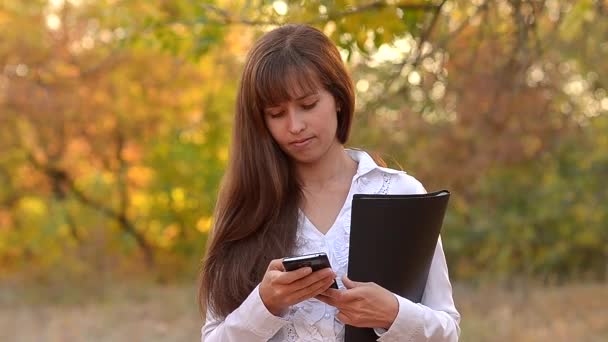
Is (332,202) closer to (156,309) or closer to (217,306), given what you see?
(217,306)

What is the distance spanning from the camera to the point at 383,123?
11.4 metres

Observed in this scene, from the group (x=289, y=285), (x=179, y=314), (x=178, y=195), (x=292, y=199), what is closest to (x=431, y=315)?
(x=289, y=285)

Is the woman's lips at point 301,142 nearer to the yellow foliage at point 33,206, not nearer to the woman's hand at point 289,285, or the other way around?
the woman's hand at point 289,285

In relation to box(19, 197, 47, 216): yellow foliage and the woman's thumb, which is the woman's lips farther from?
box(19, 197, 47, 216): yellow foliage

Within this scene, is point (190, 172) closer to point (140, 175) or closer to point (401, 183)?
point (140, 175)

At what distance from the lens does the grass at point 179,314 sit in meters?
8.07

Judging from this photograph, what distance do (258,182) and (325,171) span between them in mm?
162

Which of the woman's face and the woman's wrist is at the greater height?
the woman's face

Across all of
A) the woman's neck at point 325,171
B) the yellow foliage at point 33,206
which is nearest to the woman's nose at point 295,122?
the woman's neck at point 325,171

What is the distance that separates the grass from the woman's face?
5.70 meters

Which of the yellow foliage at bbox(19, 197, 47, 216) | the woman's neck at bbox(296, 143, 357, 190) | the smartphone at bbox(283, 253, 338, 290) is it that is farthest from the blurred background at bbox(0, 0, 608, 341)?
the smartphone at bbox(283, 253, 338, 290)

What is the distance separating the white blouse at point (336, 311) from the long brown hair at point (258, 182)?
0.05m

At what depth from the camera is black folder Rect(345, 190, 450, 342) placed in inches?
78.3

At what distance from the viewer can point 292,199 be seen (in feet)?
7.41
